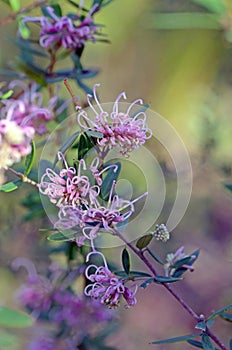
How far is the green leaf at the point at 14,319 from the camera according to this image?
53 centimetres

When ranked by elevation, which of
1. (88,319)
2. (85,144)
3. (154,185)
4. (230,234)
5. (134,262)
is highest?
(85,144)

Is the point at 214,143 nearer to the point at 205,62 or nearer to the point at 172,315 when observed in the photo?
the point at 172,315

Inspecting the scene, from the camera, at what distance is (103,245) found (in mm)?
754

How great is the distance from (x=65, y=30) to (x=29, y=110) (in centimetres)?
11

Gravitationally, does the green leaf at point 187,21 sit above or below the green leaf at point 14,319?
above

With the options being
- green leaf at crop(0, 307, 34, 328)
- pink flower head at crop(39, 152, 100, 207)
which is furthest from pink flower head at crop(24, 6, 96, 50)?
green leaf at crop(0, 307, 34, 328)

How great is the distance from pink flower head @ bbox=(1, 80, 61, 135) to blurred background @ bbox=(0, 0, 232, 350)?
0.08 metres

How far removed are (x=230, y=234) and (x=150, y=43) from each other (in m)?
0.78

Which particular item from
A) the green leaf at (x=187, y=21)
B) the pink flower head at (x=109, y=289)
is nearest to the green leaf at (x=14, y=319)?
the pink flower head at (x=109, y=289)

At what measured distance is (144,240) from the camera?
Answer: 62 centimetres

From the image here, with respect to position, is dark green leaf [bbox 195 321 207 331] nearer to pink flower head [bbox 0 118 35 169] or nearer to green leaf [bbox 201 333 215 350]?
green leaf [bbox 201 333 215 350]

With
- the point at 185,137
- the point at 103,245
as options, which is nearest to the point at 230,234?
the point at 185,137

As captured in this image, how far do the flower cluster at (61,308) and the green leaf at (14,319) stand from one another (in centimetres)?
31

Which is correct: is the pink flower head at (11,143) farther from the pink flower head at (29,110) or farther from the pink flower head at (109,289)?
the pink flower head at (109,289)
